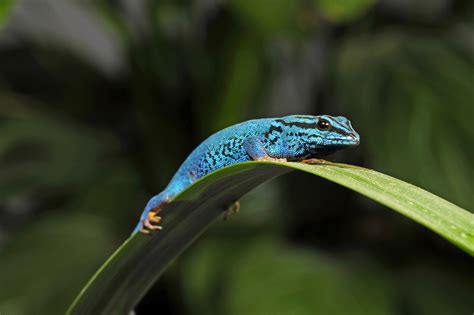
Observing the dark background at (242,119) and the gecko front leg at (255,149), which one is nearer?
the gecko front leg at (255,149)

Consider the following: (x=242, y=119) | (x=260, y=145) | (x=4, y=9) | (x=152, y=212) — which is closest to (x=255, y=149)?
(x=260, y=145)

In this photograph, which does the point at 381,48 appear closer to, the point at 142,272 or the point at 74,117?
the point at 74,117

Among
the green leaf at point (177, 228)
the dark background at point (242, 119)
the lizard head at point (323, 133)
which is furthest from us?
the dark background at point (242, 119)

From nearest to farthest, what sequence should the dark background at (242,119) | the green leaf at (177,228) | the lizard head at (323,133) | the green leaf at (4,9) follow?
the green leaf at (177,228) → the lizard head at (323,133) → the green leaf at (4,9) → the dark background at (242,119)

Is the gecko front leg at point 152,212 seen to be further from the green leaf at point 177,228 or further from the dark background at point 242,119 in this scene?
the dark background at point 242,119

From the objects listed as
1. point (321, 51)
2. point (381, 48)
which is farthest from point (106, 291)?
point (321, 51)

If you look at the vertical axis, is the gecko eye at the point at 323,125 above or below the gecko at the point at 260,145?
above

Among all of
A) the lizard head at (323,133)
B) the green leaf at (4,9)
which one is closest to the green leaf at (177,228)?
the lizard head at (323,133)
